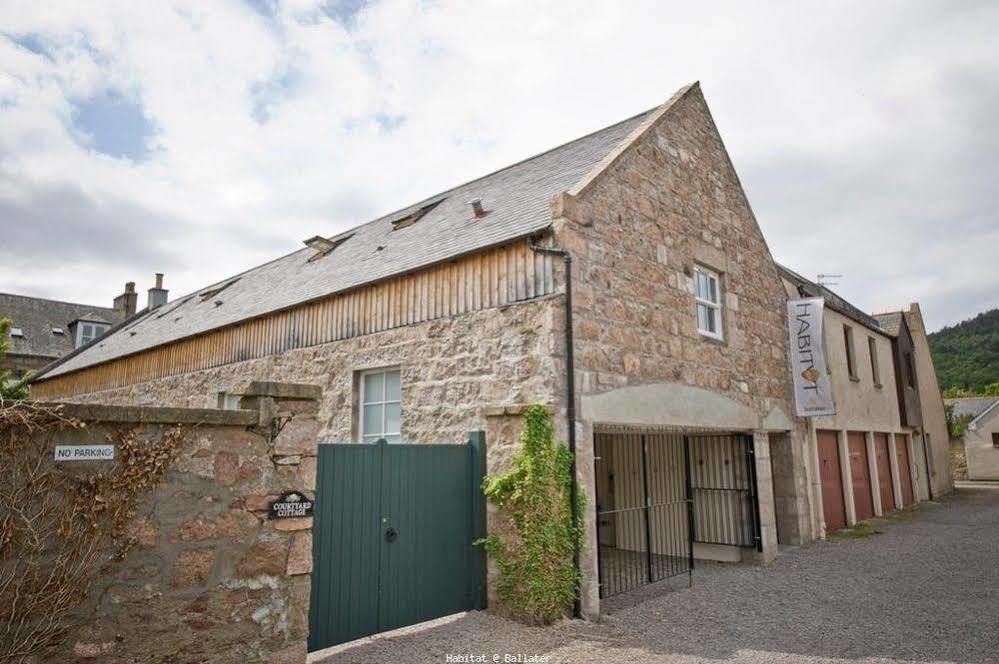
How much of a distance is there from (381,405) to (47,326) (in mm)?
33723

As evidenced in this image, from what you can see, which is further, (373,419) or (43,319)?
(43,319)

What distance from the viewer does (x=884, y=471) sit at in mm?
17828

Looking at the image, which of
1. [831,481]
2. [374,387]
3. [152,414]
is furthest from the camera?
[831,481]

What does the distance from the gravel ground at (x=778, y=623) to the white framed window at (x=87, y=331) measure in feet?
112

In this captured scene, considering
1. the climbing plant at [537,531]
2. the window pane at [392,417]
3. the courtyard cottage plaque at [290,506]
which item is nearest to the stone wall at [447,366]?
the window pane at [392,417]

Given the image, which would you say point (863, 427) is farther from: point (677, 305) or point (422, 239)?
point (422, 239)

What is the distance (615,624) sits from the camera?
6.97 m

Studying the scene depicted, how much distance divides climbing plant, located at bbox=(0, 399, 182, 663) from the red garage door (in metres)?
20.6

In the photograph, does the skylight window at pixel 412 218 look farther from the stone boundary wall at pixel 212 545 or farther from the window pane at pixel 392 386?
the stone boundary wall at pixel 212 545

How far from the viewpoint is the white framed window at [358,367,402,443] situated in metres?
9.54

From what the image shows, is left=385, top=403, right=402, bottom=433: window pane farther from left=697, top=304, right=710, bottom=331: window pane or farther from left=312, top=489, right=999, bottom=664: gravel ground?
left=697, top=304, right=710, bottom=331: window pane

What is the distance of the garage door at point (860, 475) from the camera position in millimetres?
15602

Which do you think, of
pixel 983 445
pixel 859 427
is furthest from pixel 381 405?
pixel 983 445

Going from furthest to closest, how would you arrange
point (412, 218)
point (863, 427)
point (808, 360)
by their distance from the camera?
point (863, 427) → point (412, 218) → point (808, 360)
